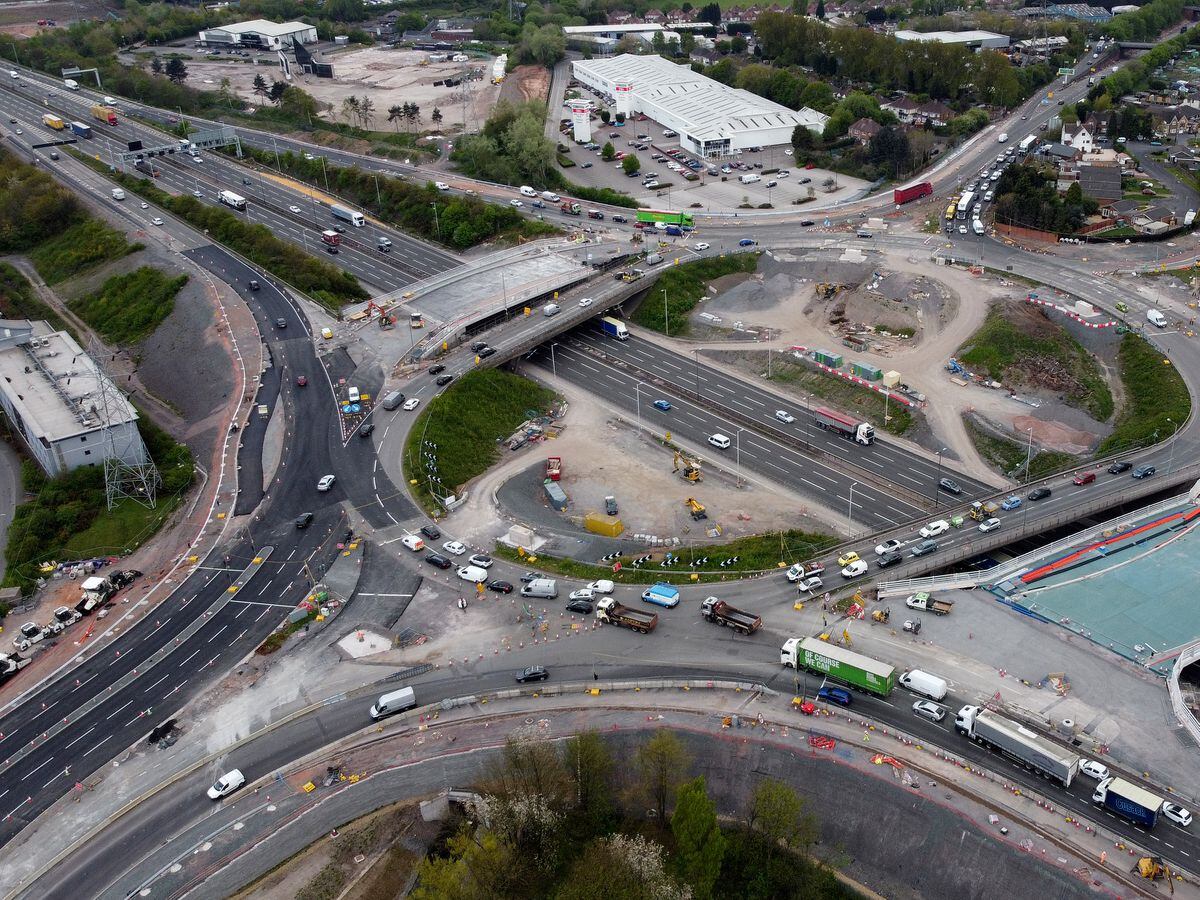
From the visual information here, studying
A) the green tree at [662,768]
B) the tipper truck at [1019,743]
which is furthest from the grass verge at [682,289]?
the green tree at [662,768]

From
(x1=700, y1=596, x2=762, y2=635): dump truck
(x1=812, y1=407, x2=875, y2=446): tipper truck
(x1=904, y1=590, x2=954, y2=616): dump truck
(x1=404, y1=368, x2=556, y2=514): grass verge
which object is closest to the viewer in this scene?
(x1=700, y1=596, x2=762, y2=635): dump truck

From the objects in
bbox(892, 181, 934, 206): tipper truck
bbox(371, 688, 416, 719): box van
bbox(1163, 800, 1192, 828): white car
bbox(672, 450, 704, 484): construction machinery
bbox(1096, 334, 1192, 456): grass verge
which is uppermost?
bbox(892, 181, 934, 206): tipper truck

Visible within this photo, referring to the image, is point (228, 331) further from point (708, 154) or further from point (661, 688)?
point (708, 154)

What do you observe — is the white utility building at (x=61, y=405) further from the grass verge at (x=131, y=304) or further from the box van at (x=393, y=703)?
the box van at (x=393, y=703)

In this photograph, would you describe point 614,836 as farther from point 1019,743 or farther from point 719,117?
point 719,117

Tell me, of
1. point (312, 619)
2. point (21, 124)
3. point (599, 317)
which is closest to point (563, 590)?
point (312, 619)

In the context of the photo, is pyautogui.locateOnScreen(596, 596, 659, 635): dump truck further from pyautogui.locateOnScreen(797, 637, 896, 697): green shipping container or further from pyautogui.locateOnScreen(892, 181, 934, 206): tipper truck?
pyautogui.locateOnScreen(892, 181, 934, 206): tipper truck

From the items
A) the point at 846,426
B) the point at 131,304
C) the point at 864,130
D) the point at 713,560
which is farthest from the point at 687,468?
the point at 864,130

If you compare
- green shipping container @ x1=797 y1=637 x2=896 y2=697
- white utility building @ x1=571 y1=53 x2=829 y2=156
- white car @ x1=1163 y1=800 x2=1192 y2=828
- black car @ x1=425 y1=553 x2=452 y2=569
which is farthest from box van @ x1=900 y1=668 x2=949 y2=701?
white utility building @ x1=571 y1=53 x2=829 y2=156
